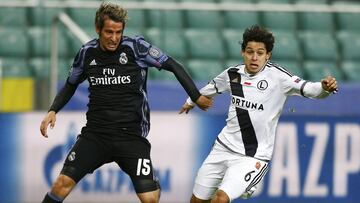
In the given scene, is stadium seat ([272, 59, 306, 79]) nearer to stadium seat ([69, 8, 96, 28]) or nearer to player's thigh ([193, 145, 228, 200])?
stadium seat ([69, 8, 96, 28])

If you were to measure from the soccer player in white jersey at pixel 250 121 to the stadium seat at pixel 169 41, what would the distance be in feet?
15.7

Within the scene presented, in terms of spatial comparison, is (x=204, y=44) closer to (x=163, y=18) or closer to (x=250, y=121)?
(x=163, y=18)

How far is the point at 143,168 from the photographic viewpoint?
28.3 feet

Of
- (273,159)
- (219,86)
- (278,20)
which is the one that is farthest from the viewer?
(278,20)

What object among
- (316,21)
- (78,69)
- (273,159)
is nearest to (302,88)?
(78,69)

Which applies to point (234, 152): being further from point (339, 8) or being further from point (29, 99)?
point (339, 8)

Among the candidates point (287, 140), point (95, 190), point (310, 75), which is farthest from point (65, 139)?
point (310, 75)

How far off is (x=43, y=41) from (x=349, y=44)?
14.1 ft

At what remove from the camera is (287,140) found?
12.5m

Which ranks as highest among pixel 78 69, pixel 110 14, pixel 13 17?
pixel 110 14

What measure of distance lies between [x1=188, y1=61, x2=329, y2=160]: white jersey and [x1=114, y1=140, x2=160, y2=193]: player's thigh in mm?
760

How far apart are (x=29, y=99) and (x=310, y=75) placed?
3812 millimetres

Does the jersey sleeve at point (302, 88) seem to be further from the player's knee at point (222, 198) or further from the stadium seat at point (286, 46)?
the stadium seat at point (286, 46)

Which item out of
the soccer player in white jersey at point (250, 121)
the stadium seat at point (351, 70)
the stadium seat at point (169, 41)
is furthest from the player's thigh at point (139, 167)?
Result: the stadium seat at point (351, 70)
